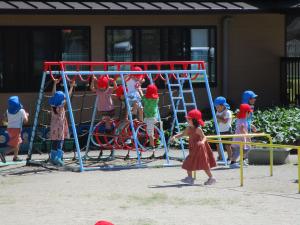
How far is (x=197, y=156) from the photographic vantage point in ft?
43.5

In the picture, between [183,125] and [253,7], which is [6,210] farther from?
[253,7]

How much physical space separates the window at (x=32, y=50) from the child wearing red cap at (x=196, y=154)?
22.6 ft

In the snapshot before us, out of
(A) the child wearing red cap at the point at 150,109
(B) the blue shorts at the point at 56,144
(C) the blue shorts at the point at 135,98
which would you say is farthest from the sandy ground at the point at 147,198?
(C) the blue shorts at the point at 135,98

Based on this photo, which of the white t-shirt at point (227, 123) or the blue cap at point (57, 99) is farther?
the white t-shirt at point (227, 123)

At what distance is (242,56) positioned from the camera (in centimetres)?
2208

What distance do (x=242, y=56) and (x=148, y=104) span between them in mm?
6582

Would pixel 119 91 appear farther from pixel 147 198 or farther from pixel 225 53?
pixel 225 53

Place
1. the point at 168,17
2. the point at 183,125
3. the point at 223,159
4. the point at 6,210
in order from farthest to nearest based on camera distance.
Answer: the point at 168,17 < the point at 183,125 < the point at 223,159 < the point at 6,210

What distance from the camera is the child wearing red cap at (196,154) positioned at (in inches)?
519

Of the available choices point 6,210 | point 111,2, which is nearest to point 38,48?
point 111,2

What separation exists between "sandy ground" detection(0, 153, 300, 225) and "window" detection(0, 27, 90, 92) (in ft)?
16.8

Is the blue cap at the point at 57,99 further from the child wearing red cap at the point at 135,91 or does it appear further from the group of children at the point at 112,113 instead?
the child wearing red cap at the point at 135,91

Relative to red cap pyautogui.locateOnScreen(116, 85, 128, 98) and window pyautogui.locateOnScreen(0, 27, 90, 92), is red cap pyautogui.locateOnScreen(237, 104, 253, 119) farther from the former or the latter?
window pyautogui.locateOnScreen(0, 27, 90, 92)

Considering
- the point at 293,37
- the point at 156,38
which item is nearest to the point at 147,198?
the point at 156,38
